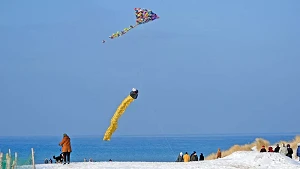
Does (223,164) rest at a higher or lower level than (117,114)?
lower

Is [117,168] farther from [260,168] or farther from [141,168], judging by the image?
[260,168]

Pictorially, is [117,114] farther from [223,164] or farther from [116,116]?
[223,164]

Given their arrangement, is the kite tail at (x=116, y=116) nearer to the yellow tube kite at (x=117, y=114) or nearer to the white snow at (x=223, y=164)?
the yellow tube kite at (x=117, y=114)

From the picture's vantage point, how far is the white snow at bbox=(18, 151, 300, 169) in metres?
38.2

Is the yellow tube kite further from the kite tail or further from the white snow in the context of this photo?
the white snow

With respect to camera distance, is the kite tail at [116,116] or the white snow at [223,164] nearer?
the white snow at [223,164]

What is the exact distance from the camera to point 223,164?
41.1 m

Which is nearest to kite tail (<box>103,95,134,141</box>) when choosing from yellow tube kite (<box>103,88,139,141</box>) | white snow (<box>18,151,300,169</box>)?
yellow tube kite (<box>103,88,139,141</box>)

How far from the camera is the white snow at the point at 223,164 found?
38219 mm

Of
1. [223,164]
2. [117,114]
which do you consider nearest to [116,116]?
[117,114]

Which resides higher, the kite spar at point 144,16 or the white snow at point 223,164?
the kite spar at point 144,16

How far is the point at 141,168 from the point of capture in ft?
123

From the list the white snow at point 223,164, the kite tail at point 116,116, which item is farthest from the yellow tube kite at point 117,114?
the white snow at point 223,164

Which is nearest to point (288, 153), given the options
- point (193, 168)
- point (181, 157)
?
point (181, 157)
